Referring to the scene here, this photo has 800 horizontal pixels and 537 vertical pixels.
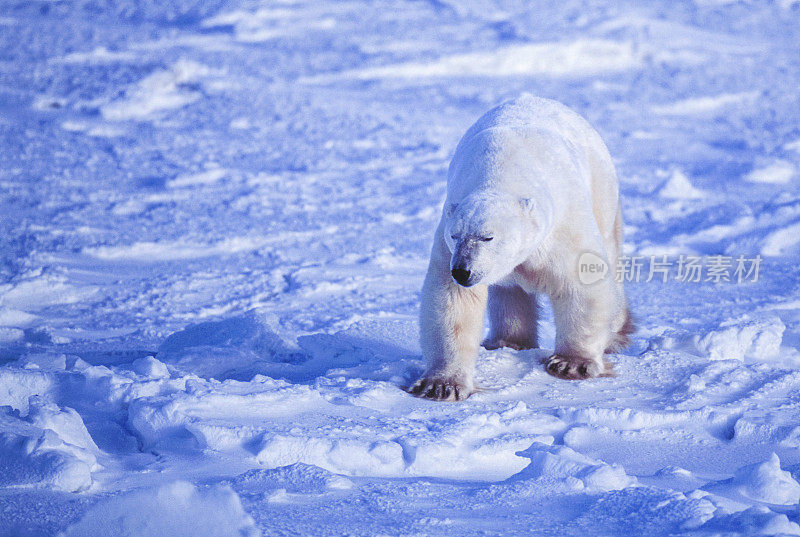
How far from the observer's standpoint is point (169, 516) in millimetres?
2053

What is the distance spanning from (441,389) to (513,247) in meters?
0.68

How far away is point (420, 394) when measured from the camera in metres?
3.23

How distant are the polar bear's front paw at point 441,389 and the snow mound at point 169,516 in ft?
3.92

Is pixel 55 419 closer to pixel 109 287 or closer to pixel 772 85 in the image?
pixel 109 287

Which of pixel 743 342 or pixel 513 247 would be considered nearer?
pixel 513 247

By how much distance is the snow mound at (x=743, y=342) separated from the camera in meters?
3.78

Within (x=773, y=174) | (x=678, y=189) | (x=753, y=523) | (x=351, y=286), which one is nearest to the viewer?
(x=753, y=523)

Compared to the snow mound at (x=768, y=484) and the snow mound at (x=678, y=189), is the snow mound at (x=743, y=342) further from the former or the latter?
the snow mound at (x=678, y=189)

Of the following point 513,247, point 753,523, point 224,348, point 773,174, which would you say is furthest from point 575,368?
Result: point 773,174

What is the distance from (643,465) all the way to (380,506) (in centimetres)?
91

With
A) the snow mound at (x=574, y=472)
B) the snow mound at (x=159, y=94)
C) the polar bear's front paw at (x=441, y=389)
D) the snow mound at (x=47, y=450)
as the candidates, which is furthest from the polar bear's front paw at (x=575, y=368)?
the snow mound at (x=159, y=94)

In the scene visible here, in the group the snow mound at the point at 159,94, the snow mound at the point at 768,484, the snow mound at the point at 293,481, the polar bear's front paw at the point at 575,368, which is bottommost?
the polar bear's front paw at the point at 575,368

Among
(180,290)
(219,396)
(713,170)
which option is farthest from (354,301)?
(713,170)

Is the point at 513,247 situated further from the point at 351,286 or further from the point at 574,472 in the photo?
the point at 351,286
